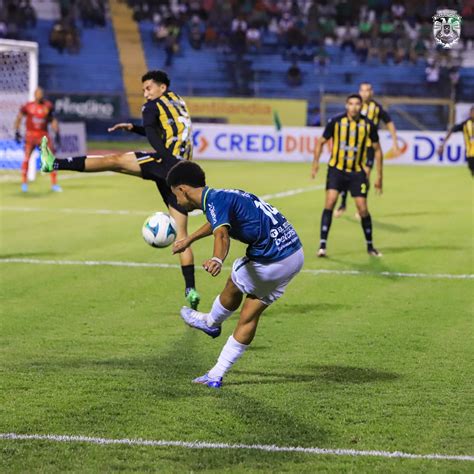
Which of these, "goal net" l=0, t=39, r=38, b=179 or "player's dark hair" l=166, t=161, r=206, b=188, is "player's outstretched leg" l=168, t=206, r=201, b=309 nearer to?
"player's dark hair" l=166, t=161, r=206, b=188

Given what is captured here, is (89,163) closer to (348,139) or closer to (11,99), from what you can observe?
(348,139)

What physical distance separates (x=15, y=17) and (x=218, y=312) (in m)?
41.0

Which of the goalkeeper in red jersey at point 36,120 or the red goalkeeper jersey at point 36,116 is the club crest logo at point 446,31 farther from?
the red goalkeeper jersey at point 36,116

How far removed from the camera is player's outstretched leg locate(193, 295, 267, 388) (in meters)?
7.65

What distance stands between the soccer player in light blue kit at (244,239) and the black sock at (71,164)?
3.33 metres

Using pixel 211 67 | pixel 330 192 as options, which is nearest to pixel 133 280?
pixel 330 192

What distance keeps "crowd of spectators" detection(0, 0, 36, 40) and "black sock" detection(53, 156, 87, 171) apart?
3736cm

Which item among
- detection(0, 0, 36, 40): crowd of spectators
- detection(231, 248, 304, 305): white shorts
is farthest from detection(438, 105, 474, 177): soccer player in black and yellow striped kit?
detection(0, 0, 36, 40): crowd of spectators

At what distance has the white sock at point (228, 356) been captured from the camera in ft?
25.1

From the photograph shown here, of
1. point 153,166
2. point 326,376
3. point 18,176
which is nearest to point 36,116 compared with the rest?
point 18,176

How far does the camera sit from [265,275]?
7.59m

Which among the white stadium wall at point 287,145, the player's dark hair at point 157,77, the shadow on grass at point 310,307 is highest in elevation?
the player's dark hair at point 157,77

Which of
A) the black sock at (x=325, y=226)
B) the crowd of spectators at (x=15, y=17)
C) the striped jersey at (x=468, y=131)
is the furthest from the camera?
the crowd of spectators at (x=15, y=17)

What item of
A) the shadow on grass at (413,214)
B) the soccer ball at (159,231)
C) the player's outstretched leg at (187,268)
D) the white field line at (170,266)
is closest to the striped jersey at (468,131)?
the shadow on grass at (413,214)
